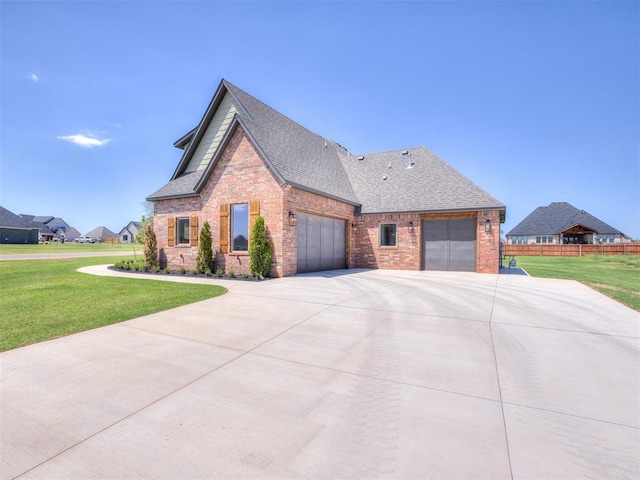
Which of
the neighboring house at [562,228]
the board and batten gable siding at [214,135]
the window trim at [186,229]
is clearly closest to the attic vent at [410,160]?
the board and batten gable siding at [214,135]

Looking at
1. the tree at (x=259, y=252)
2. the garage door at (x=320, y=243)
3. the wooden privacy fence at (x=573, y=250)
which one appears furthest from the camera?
the wooden privacy fence at (x=573, y=250)

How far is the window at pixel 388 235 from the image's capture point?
1523 centimetres

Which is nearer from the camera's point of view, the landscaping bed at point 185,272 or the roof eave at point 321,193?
the landscaping bed at point 185,272

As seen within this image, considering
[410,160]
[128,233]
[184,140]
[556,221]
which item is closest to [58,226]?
[128,233]

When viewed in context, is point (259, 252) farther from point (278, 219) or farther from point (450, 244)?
point (450, 244)

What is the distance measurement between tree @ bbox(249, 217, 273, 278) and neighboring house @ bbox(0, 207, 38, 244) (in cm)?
6048

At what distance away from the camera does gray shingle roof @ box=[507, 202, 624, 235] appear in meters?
40.3

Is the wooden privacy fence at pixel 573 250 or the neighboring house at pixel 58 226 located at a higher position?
the neighboring house at pixel 58 226

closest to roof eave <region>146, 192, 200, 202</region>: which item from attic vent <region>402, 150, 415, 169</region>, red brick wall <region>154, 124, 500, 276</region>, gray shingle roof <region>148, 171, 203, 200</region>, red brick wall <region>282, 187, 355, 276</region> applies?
gray shingle roof <region>148, 171, 203, 200</region>

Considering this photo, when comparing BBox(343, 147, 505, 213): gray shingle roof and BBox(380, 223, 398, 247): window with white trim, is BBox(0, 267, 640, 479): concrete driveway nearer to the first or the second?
BBox(343, 147, 505, 213): gray shingle roof

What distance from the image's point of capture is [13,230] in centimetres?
4691

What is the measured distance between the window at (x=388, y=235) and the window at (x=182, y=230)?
34.5 ft

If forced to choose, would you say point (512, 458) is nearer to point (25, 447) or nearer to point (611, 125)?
point (25, 447)

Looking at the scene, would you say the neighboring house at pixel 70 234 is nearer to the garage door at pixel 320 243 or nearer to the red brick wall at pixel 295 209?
the garage door at pixel 320 243
